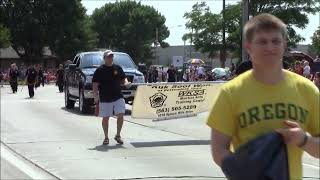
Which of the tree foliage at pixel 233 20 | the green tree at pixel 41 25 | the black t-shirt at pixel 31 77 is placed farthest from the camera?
the green tree at pixel 41 25

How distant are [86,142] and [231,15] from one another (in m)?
44.7

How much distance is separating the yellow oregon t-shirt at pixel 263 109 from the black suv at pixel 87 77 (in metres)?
14.7

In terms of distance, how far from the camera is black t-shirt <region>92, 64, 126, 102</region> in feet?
39.2

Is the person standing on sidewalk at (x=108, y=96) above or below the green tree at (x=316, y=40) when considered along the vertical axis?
below

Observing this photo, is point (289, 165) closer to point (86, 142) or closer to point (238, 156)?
point (238, 156)

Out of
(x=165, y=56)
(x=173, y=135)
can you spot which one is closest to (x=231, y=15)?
(x=173, y=135)

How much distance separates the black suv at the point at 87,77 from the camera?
18828 millimetres

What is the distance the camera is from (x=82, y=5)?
84750 millimetres

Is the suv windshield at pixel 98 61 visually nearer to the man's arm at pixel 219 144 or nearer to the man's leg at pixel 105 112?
the man's leg at pixel 105 112

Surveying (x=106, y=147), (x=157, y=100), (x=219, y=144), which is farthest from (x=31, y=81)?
(x=219, y=144)

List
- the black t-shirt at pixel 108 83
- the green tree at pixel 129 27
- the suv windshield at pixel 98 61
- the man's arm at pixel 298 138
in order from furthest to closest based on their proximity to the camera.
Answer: the green tree at pixel 129 27 < the suv windshield at pixel 98 61 < the black t-shirt at pixel 108 83 < the man's arm at pixel 298 138

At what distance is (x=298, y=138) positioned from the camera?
3168 mm

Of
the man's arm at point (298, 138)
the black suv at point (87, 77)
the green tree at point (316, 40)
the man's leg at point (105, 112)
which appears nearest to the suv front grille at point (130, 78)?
the black suv at point (87, 77)

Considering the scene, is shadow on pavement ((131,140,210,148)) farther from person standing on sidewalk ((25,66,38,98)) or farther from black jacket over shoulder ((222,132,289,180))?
person standing on sidewalk ((25,66,38,98))
